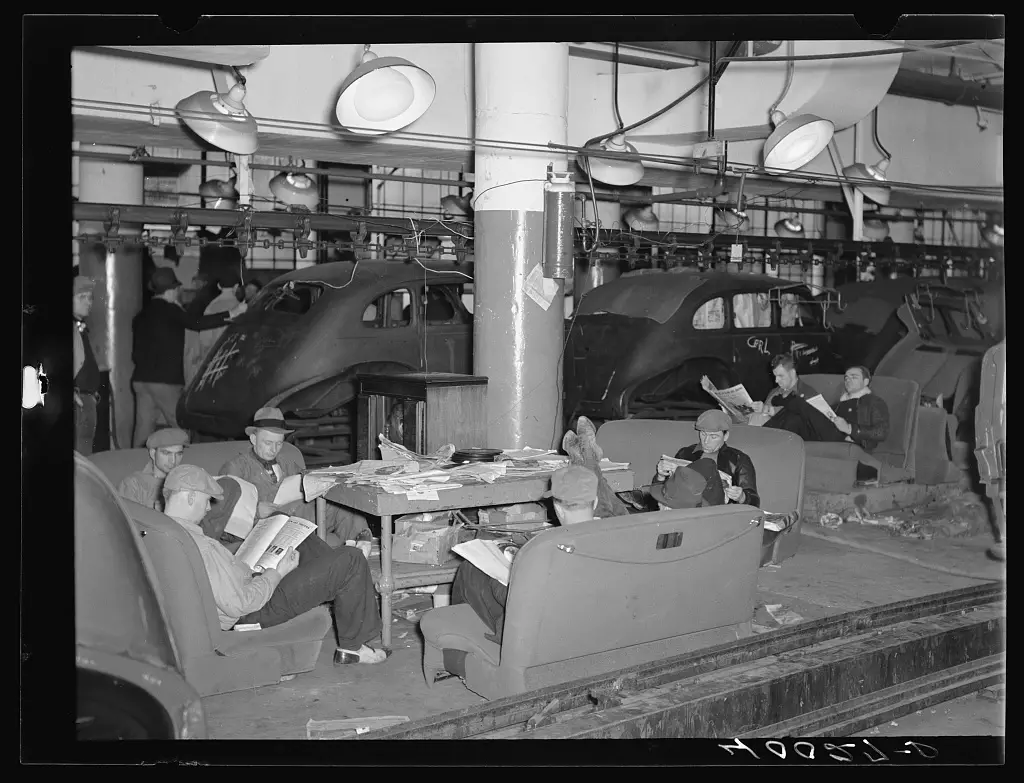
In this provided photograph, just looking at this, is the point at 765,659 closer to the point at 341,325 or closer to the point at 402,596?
the point at 402,596

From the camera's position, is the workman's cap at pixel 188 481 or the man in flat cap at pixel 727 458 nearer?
the workman's cap at pixel 188 481

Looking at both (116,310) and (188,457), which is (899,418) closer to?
(188,457)

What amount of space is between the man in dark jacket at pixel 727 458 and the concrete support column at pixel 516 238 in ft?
4.74

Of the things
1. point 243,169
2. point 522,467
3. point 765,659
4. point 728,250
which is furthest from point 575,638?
point 728,250

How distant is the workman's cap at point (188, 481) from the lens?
5.41m

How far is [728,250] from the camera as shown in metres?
14.3

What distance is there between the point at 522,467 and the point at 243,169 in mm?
5432

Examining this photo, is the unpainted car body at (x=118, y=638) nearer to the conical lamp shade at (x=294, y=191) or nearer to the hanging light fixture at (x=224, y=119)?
the hanging light fixture at (x=224, y=119)

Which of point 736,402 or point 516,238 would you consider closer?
point 516,238

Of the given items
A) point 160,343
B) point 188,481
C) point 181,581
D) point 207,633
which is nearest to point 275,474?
point 188,481

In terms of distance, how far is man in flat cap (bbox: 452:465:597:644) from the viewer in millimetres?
5324

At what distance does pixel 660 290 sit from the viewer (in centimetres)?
1199

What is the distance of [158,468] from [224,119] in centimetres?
244

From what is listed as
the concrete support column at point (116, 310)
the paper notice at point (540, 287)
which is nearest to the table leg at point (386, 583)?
the paper notice at point (540, 287)
